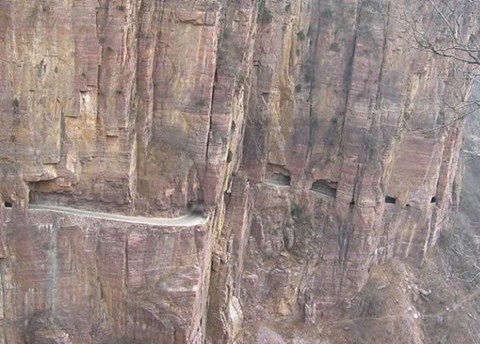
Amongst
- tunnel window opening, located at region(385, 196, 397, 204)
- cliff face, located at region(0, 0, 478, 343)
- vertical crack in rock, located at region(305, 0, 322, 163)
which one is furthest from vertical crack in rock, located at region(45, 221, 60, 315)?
tunnel window opening, located at region(385, 196, 397, 204)

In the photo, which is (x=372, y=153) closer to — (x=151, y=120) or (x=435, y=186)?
(x=435, y=186)

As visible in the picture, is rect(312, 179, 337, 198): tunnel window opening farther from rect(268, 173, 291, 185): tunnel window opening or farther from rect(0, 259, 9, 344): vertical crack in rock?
rect(0, 259, 9, 344): vertical crack in rock

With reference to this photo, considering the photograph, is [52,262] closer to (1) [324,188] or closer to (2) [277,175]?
(2) [277,175]

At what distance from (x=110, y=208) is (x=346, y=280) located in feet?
64.5

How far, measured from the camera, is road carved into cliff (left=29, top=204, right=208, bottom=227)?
31.6 metres

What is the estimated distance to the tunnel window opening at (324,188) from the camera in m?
45.1

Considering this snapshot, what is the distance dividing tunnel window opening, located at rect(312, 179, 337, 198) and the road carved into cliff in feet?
42.4

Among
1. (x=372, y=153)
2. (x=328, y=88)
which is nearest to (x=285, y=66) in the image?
(x=328, y=88)

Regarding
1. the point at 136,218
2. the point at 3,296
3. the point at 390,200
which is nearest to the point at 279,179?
the point at 390,200

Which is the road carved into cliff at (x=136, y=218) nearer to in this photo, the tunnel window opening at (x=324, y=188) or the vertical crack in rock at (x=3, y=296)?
the vertical crack in rock at (x=3, y=296)

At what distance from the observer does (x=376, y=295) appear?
44438mm

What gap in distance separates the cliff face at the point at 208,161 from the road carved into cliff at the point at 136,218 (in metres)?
0.15

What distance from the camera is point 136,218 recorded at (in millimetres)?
33188

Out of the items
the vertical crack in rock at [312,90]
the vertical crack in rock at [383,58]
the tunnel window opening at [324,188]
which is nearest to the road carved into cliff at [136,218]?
the vertical crack in rock at [312,90]
